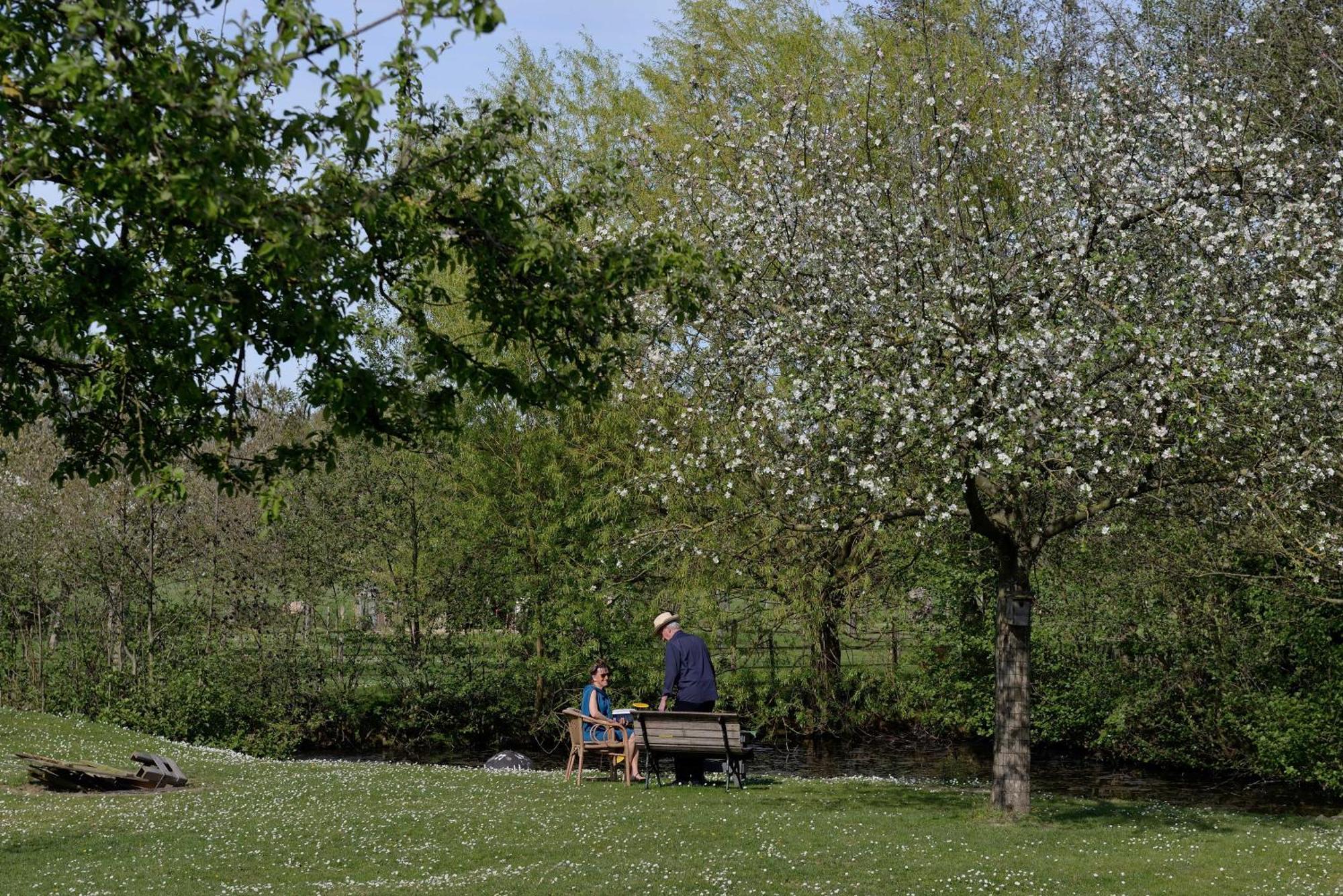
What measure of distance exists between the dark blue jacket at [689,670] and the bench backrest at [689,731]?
2.49ft

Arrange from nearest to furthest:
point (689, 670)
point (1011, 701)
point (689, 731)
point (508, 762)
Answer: point (1011, 701), point (689, 731), point (689, 670), point (508, 762)

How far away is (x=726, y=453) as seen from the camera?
15.5 m

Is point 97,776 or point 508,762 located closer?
point 97,776

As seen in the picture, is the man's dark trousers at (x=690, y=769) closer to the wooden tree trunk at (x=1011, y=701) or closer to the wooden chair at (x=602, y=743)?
the wooden chair at (x=602, y=743)

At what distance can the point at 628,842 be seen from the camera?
1172 centimetres

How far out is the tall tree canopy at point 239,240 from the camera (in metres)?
6.94

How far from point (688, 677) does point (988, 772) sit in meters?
9.86

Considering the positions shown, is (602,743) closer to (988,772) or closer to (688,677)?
(688,677)

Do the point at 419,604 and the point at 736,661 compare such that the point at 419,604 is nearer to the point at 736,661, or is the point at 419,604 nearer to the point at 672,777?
the point at 736,661

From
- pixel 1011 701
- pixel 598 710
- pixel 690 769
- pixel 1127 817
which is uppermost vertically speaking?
pixel 1011 701

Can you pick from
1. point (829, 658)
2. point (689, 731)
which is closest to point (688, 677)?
point (689, 731)

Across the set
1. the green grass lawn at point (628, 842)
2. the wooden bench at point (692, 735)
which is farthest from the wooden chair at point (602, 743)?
the wooden bench at point (692, 735)

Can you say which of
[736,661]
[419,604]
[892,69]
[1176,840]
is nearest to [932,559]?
[736,661]

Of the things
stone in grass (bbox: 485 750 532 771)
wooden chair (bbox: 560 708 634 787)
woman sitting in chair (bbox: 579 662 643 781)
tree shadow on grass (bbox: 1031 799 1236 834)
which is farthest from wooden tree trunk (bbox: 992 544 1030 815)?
stone in grass (bbox: 485 750 532 771)
